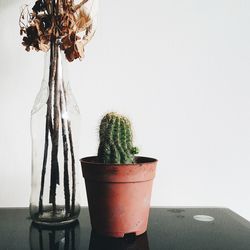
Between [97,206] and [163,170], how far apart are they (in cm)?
43

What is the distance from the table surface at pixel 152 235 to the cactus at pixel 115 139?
169 millimetres

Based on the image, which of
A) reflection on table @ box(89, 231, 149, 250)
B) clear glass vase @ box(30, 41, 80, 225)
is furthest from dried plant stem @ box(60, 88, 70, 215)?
reflection on table @ box(89, 231, 149, 250)

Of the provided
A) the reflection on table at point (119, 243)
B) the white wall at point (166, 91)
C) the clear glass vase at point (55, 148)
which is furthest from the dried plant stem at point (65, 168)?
the white wall at point (166, 91)

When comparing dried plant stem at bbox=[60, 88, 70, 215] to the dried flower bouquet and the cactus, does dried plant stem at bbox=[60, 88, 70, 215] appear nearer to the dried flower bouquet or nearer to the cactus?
the dried flower bouquet

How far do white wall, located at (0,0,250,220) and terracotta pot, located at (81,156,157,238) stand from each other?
0.37 metres

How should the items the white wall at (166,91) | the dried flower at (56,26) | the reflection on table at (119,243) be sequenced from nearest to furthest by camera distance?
the reflection on table at (119,243) → the dried flower at (56,26) → the white wall at (166,91)

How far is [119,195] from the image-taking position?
739mm

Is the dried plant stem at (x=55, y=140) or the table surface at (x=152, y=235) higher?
the dried plant stem at (x=55, y=140)

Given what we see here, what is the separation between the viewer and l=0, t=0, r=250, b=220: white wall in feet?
3.57

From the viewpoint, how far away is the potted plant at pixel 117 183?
2.41 ft

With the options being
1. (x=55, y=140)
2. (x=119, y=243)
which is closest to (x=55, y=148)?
(x=55, y=140)

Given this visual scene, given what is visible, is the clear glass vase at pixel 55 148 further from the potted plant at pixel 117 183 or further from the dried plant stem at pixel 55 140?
the potted plant at pixel 117 183

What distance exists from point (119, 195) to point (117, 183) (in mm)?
27

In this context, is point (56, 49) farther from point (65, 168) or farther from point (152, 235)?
point (152, 235)
